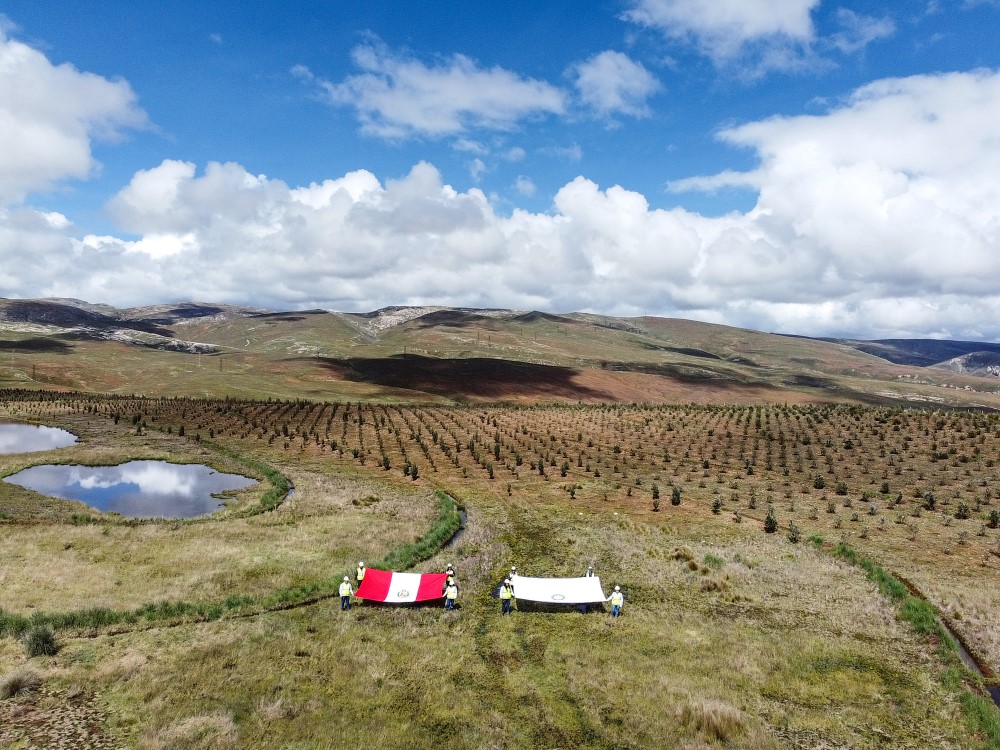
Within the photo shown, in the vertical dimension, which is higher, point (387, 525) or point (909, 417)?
point (909, 417)

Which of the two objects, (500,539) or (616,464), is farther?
(616,464)

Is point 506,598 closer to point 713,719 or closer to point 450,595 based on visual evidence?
point 450,595

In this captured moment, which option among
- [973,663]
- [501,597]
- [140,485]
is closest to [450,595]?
[501,597]

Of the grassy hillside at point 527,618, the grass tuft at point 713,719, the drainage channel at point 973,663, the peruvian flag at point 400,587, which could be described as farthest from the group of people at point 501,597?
the drainage channel at point 973,663

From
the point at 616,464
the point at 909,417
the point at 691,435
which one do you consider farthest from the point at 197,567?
the point at 909,417

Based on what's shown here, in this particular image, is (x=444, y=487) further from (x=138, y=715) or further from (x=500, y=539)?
(x=138, y=715)

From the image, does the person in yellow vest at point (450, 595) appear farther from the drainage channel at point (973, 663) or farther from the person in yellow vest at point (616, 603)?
the drainage channel at point (973, 663)

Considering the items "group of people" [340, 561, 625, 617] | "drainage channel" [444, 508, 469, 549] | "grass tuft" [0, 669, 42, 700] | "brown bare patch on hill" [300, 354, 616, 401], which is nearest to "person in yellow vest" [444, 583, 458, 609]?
"group of people" [340, 561, 625, 617]
